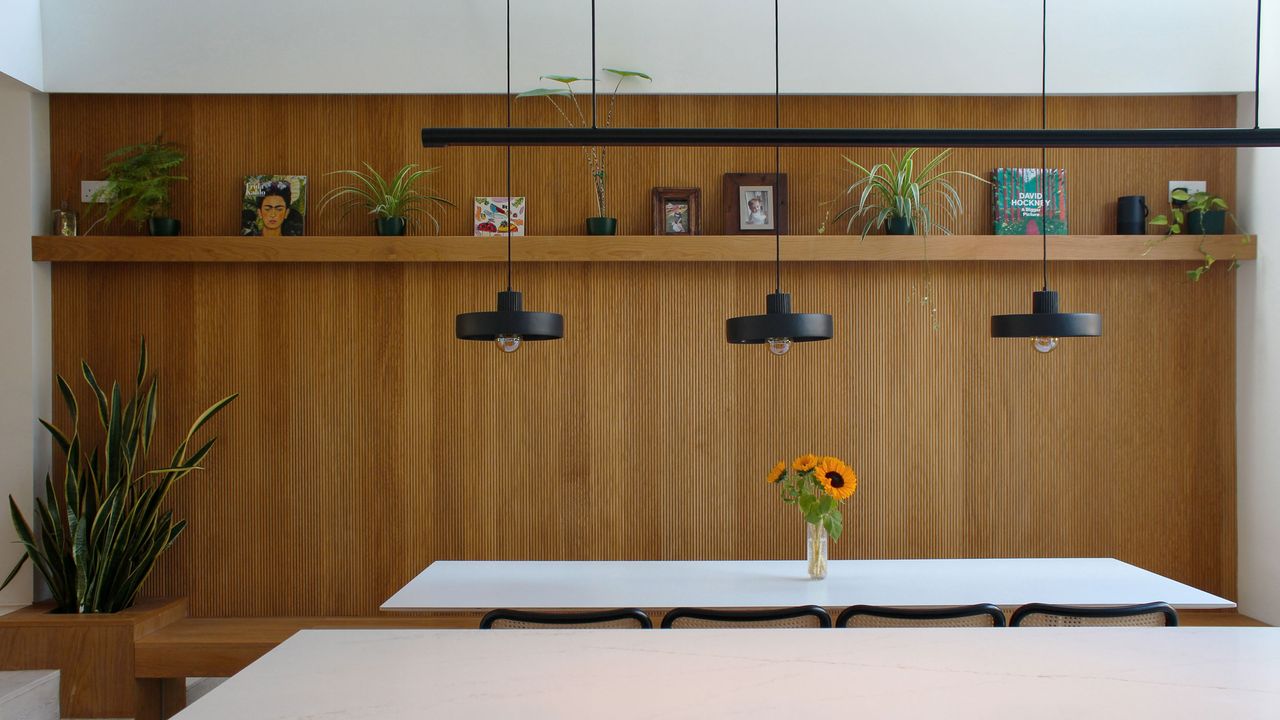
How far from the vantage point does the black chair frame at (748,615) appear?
7.74 feet

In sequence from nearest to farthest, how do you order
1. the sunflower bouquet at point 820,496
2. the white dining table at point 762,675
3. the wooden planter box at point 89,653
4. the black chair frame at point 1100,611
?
the white dining table at point 762,675
the black chair frame at point 1100,611
the sunflower bouquet at point 820,496
the wooden planter box at point 89,653

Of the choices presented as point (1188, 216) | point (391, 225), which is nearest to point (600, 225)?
point (391, 225)

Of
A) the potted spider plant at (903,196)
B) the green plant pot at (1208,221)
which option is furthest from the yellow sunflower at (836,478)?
the green plant pot at (1208,221)

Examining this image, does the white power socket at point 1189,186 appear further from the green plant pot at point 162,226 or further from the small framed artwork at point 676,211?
the green plant pot at point 162,226

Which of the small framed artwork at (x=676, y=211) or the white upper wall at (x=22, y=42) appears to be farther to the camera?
the small framed artwork at (x=676, y=211)

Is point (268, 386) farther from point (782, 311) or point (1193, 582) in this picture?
point (1193, 582)

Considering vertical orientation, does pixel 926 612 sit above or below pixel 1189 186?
below

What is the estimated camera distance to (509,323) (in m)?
2.50

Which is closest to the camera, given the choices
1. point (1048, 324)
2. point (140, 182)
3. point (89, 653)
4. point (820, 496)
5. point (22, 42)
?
point (1048, 324)

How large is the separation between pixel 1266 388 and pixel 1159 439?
511 mm

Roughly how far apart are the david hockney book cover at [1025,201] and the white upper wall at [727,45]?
1.35ft

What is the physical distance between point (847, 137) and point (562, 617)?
5.12 feet

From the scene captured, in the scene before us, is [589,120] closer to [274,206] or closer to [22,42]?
[274,206]

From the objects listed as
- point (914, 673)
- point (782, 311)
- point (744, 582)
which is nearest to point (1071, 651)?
point (914, 673)
